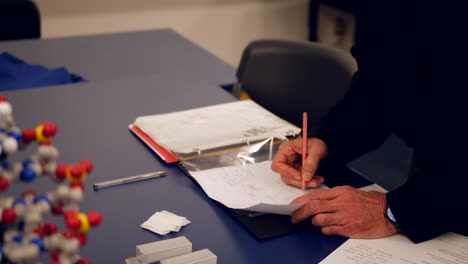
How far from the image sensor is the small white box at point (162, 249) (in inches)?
39.9

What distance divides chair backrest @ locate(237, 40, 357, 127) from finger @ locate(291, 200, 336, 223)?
0.82m

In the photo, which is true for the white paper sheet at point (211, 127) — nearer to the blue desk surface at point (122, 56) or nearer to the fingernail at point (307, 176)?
the fingernail at point (307, 176)

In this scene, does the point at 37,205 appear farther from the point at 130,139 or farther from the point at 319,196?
the point at 130,139

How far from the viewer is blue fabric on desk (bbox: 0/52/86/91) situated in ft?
6.54

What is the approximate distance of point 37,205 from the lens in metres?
0.63

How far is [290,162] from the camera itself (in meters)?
1.37

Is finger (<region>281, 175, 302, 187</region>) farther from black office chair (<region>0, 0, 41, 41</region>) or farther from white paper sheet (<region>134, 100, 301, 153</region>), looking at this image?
black office chair (<region>0, 0, 41, 41</region>)

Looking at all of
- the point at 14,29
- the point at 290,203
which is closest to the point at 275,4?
the point at 14,29

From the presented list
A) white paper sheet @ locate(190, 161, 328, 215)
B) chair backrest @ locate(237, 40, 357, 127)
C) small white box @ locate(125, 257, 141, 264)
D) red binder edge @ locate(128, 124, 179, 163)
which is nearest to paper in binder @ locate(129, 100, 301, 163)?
red binder edge @ locate(128, 124, 179, 163)

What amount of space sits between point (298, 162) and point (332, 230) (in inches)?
11.3

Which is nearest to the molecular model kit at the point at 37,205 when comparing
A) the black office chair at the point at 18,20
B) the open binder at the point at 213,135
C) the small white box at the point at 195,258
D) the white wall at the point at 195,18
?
the small white box at the point at 195,258

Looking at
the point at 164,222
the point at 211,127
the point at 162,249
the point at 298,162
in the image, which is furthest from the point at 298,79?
the point at 162,249

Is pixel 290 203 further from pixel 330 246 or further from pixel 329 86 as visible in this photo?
pixel 329 86

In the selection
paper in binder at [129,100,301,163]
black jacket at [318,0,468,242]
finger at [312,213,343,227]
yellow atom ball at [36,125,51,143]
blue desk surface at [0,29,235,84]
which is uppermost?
yellow atom ball at [36,125,51,143]
